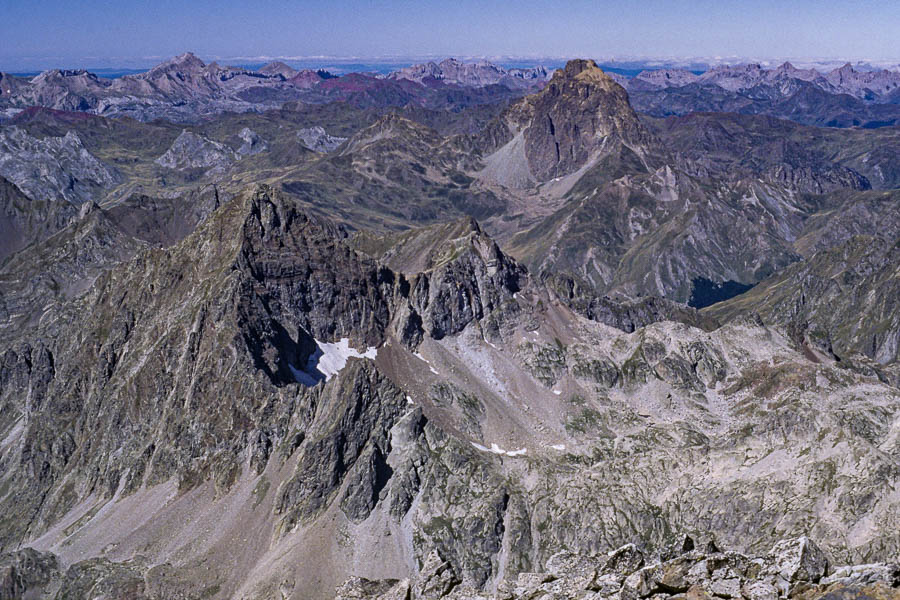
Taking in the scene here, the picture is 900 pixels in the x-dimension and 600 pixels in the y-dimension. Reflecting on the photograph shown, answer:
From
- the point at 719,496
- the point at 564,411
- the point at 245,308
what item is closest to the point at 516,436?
the point at 564,411

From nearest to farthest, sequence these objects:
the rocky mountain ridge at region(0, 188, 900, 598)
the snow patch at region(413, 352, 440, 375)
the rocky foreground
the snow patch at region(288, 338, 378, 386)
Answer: the rocky foreground
the rocky mountain ridge at region(0, 188, 900, 598)
the snow patch at region(288, 338, 378, 386)
the snow patch at region(413, 352, 440, 375)

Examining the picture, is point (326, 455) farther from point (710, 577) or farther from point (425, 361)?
point (710, 577)

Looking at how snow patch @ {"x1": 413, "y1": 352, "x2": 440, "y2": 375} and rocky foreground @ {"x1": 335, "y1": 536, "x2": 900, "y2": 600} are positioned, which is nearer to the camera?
rocky foreground @ {"x1": 335, "y1": 536, "x2": 900, "y2": 600}

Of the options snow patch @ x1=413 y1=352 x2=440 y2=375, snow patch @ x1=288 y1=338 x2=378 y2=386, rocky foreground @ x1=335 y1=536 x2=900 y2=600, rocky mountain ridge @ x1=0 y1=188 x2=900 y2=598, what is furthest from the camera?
snow patch @ x1=413 y1=352 x2=440 y2=375

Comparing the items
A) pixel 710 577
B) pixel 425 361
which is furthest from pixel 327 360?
pixel 710 577

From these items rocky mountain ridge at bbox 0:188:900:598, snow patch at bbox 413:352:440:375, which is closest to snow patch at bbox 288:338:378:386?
rocky mountain ridge at bbox 0:188:900:598

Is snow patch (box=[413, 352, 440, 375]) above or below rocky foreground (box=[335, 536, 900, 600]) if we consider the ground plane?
below

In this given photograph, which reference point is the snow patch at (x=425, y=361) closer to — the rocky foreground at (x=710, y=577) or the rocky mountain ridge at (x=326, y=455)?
the rocky mountain ridge at (x=326, y=455)

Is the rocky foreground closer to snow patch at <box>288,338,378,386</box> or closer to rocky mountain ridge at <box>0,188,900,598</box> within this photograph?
rocky mountain ridge at <box>0,188,900,598</box>
